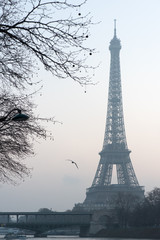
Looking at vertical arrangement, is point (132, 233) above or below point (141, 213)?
below

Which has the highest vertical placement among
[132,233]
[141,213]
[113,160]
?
[113,160]

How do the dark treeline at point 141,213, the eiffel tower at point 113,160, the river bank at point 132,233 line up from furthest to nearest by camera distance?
the eiffel tower at point 113,160 < the dark treeline at point 141,213 < the river bank at point 132,233

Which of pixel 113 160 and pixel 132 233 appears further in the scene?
pixel 113 160

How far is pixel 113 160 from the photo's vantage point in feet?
415

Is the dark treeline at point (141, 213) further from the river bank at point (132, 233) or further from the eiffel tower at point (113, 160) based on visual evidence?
the eiffel tower at point (113, 160)

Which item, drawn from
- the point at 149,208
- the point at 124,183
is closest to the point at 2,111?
the point at 149,208

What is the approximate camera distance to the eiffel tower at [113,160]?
125000mm

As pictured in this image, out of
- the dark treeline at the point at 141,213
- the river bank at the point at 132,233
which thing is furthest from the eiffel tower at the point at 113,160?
the river bank at the point at 132,233

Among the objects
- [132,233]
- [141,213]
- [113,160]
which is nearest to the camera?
[132,233]

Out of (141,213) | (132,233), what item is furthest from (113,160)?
A: (132,233)

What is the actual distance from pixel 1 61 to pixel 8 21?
903mm

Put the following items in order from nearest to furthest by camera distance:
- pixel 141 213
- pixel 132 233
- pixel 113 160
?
pixel 132 233 < pixel 141 213 < pixel 113 160

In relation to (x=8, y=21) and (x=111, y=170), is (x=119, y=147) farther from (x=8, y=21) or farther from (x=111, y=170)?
(x=8, y=21)

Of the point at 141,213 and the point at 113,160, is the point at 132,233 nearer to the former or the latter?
the point at 141,213
